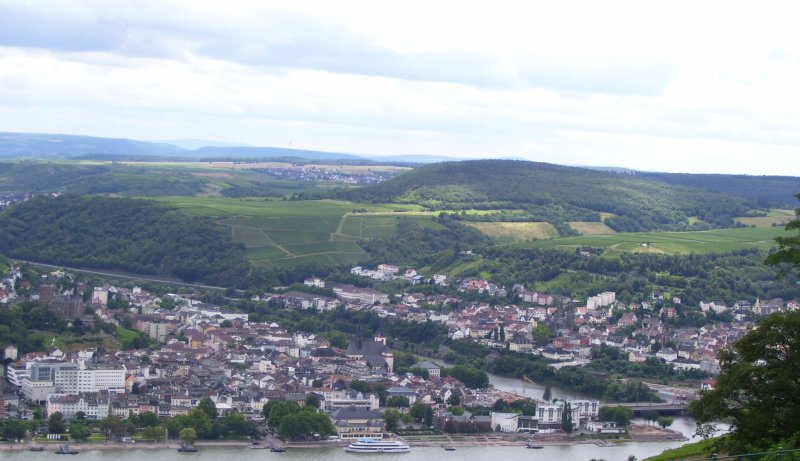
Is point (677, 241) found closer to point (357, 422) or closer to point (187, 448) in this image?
point (357, 422)

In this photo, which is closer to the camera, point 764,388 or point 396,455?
point 764,388

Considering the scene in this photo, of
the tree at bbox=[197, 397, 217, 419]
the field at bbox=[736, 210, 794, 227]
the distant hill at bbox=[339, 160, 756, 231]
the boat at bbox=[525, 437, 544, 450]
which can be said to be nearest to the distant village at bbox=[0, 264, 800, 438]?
the tree at bbox=[197, 397, 217, 419]

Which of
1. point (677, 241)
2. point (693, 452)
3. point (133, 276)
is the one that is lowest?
point (133, 276)

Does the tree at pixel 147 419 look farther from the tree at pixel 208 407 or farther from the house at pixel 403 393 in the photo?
the house at pixel 403 393

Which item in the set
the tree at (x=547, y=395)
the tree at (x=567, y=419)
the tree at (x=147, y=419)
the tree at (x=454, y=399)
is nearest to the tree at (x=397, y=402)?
the tree at (x=454, y=399)

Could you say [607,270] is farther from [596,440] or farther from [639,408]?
[596,440]

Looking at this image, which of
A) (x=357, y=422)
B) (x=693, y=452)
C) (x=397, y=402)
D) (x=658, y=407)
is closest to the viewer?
(x=693, y=452)

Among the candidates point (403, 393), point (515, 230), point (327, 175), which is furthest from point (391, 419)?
point (327, 175)

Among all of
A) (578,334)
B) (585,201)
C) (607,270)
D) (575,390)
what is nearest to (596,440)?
(575,390)

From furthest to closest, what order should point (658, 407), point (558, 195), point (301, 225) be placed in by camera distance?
point (558, 195)
point (301, 225)
point (658, 407)
